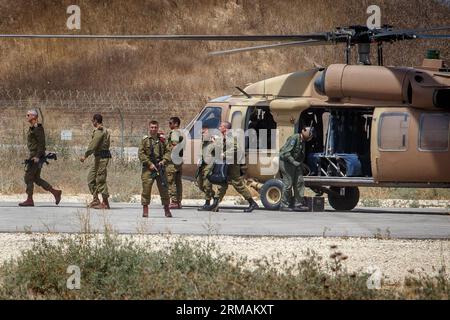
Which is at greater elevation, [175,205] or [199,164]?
[199,164]

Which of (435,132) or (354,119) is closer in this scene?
(435,132)

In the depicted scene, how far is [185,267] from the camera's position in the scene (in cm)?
1238

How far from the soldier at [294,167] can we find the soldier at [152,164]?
9.85 ft

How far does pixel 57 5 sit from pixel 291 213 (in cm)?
3875

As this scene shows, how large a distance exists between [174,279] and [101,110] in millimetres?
39329

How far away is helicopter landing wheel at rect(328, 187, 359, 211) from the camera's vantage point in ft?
76.4

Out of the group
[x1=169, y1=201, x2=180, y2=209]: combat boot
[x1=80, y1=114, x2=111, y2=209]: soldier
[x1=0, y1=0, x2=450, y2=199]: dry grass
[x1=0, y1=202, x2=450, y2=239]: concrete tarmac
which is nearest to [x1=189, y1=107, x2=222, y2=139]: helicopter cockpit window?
[x1=0, y1=202, x2=450, y2=239]: concrete tarmac

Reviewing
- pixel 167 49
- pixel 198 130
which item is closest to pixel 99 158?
pixel 198 130

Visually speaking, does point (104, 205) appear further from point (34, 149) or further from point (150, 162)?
point (150, 162)

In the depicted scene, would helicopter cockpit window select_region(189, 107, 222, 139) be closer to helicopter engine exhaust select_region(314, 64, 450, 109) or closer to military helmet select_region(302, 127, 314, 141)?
military helmet select_region(302, 127, 314, 141)

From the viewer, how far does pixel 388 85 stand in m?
21.4

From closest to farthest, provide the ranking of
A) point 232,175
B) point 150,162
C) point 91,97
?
point 150,162, point 232,175, point 91,97

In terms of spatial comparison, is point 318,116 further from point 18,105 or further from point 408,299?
point 18,105

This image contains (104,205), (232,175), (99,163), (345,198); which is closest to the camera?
(99,163)
